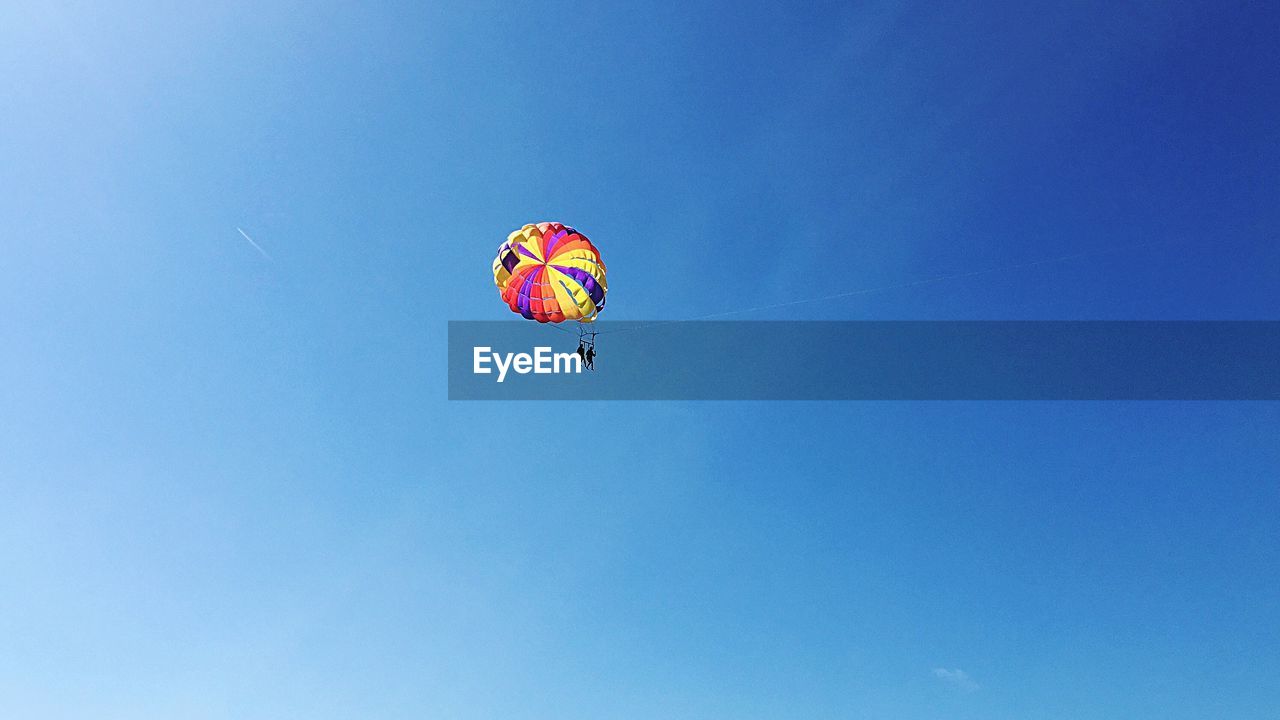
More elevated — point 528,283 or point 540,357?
point 528,283

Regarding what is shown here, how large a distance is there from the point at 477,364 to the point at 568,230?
894 centimetres

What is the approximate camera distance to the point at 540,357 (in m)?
38.5

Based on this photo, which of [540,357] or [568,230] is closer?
[540,357]

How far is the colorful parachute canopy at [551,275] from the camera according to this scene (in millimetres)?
40562

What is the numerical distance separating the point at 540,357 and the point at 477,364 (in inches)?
126

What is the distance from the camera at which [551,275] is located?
134 ft

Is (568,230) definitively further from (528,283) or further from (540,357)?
(540,357)

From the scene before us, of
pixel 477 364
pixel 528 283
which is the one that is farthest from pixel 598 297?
pixel 477 364

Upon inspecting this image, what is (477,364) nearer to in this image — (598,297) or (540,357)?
(540,357)

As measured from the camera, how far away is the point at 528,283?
4103 centimetres

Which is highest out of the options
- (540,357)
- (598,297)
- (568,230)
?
(568,230)

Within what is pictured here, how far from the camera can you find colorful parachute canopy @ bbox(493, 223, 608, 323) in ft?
133

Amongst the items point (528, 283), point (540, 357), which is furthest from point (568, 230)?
point (540, 357)

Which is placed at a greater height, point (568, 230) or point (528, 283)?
point (568, 230)
